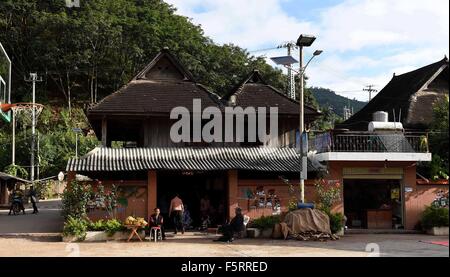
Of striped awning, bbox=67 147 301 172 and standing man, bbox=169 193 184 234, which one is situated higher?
striped awning, bbox=67 147 301 172

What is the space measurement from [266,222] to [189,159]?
12.6 feet

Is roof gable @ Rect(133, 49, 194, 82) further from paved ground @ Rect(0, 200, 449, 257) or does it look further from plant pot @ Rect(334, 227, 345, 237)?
plant pot @ Rect(334, 227, 345, 237)

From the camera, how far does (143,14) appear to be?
5484 centimetres

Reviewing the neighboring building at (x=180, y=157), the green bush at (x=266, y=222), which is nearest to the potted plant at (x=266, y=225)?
the green bush at (x=266, y=222)

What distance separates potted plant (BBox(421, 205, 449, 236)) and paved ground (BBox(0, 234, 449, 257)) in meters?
1.48

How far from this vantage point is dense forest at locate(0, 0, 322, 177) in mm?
49594

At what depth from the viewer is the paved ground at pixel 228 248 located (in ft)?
44.2

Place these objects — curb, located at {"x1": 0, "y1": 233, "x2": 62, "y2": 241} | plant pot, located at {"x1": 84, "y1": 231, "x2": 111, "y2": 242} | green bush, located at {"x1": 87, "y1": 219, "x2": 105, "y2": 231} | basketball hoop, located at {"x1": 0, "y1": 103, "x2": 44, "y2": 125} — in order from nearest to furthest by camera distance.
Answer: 1. plant pot, located at {"x1": 84, "y1": 231, "x2": 111, "y2": 242}
2. green bush, located at {"x1": 87, "y1": 219, "x2": 105, "y2": 231}
3. curb, located at {"x1": 0, "y1": 233, "x2": 62, "y2": 241}
4. basketball hoop, located at {"x1": 0, "y1": 103, "x2": 44, "y2": 125}

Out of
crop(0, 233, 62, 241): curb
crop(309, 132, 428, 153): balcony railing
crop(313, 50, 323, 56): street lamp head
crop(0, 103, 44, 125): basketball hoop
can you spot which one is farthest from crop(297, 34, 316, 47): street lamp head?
crop(0, 103, 44, 125): basketball hoop

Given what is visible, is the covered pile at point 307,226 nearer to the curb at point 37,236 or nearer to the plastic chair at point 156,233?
the plastic chair at point 156,233

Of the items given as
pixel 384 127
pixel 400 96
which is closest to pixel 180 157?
pixel 384 127

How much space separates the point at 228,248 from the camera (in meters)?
14.7
